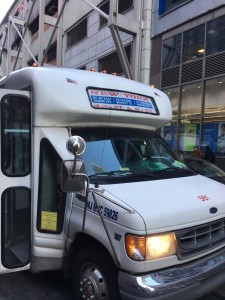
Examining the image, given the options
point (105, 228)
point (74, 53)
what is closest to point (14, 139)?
point (105, 228)

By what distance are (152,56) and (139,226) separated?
15337 mm

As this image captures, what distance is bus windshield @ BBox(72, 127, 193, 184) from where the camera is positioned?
13.1 feet

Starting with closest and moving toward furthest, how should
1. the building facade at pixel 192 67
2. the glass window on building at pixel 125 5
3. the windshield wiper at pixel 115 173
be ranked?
the windshield wiper at pixel 115 173
the building facade at pixel 192 67
the glass window on building at pixel 125 5

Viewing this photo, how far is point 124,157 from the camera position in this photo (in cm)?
423

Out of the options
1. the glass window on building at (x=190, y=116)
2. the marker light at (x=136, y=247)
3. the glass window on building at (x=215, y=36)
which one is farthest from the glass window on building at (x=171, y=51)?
the marker light at (x=136, y=247)

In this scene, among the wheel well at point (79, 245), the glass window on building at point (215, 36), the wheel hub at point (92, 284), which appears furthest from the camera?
the glass window on building at point (215, 36)

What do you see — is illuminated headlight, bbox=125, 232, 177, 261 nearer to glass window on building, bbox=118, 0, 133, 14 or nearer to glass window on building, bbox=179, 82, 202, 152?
glass window on building, bbox=179, 82, 202, 152

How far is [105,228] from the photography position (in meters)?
3.44

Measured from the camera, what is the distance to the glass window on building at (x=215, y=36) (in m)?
13.9

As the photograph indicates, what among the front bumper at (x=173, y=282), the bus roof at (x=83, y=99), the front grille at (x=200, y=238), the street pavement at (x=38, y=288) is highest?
the bus roof at (x=83, y=99)

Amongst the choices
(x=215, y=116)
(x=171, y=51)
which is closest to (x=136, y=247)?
(x=215, y=116)

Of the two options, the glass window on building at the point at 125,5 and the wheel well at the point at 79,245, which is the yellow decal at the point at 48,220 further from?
the glass window on building at the point at 125,5

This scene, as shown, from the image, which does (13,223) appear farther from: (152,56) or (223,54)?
(152,56)

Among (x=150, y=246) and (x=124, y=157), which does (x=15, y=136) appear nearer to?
(x=124, y=157)
